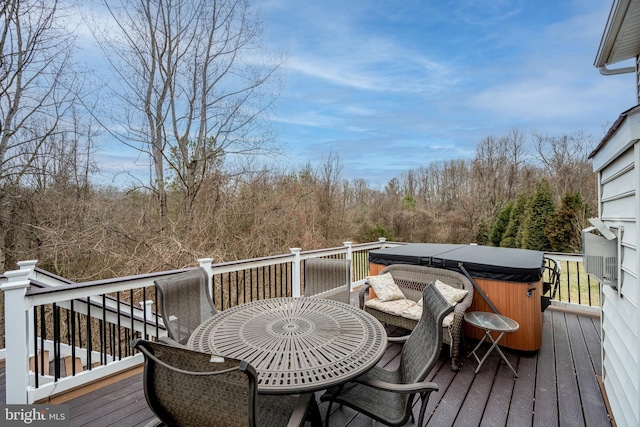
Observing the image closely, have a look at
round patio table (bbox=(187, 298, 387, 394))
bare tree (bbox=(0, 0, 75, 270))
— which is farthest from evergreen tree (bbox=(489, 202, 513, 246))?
bare tree (bbox=(0, 0, 75, 270))

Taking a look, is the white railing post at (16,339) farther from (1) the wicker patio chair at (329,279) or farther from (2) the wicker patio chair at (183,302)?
(1) the wicker patio chair at (329,279)

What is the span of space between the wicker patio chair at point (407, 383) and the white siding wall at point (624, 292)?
111cm

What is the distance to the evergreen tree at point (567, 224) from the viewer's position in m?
9.09

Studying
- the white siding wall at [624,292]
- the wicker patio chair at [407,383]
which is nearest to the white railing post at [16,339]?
the wicker patio chair at [407,383]

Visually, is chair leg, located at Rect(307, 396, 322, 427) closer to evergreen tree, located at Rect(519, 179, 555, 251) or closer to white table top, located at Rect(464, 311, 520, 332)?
white table top, located at Rect(464, 311, 520, 332)

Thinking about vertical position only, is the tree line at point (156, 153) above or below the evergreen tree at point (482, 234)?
above

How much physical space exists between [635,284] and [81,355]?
18.5 feet

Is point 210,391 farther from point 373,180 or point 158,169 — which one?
point 373,180

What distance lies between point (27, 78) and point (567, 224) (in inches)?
582

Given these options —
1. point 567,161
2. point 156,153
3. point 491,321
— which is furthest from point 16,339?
point 567,161

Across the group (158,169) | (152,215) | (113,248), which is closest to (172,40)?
(158,169)

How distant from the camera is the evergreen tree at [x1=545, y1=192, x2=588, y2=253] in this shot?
29.8 ft

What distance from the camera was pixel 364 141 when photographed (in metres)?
12.7

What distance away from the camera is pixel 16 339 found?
6.80 feet
